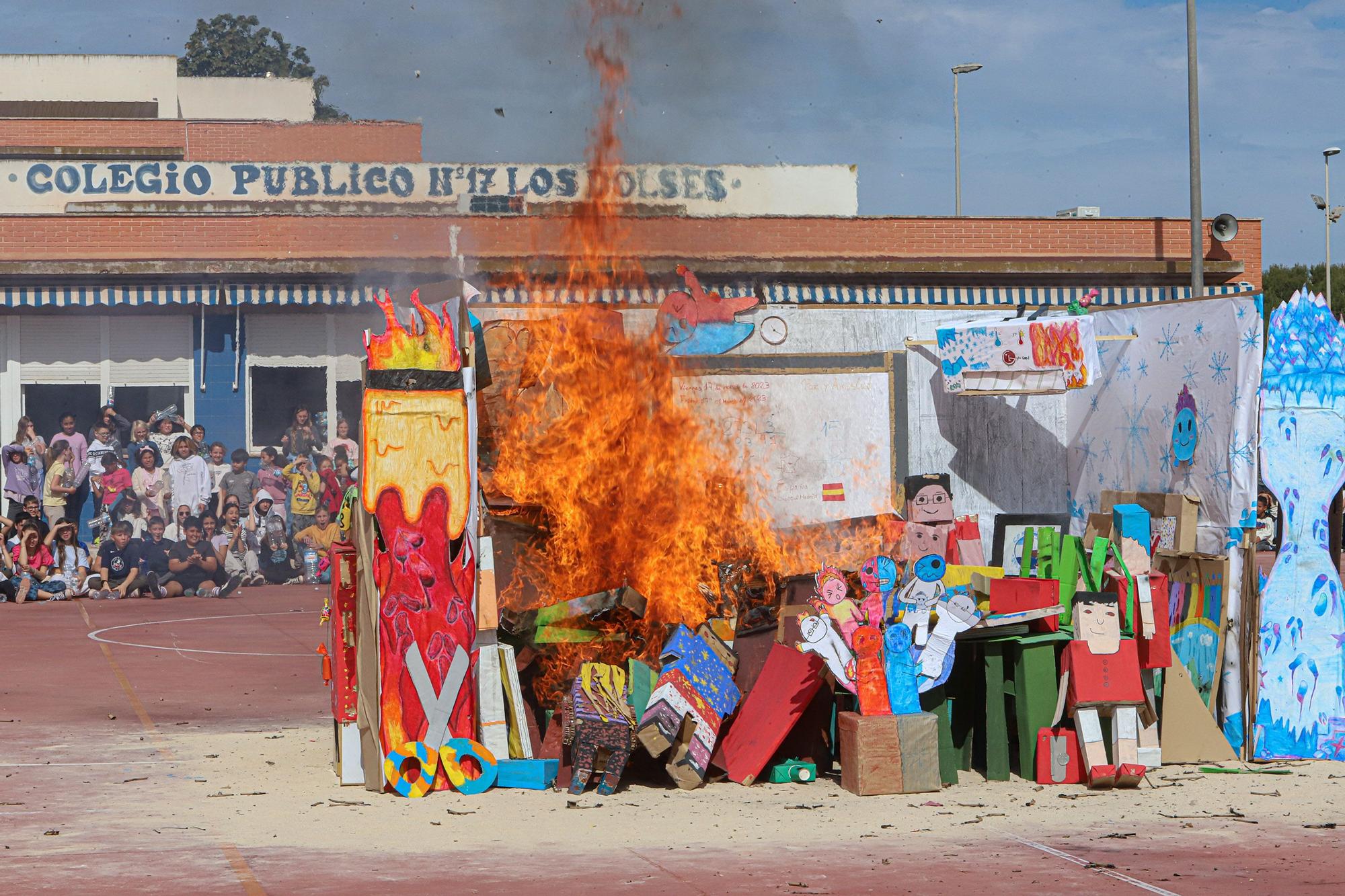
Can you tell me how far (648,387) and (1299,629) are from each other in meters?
4.86

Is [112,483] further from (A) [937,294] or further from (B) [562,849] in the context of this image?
(B) [562,849]

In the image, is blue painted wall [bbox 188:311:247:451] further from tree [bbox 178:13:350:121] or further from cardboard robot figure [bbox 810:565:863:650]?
tree [bbox 178:13:350:121]

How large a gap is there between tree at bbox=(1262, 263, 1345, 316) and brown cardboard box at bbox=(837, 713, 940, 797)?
56832 millimetres

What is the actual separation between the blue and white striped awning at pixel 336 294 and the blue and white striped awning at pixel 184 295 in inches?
0.4

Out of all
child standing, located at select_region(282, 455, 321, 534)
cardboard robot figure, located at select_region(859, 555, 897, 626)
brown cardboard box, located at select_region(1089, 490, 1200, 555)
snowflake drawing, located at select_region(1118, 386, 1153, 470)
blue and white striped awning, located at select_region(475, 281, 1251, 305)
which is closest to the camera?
cardboard robot figure, located at select_region(859, 555, 897, 626)

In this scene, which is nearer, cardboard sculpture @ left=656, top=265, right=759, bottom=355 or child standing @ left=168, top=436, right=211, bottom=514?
cardboard sculpture @ left=656, top=265, right=759, bottom=355

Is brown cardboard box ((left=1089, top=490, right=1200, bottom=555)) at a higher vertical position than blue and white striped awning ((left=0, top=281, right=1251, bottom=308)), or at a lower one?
lower

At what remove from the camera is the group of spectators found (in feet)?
71.1

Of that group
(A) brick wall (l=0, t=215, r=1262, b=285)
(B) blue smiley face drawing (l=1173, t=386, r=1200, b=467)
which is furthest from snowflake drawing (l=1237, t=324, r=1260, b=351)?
(A) brick wall (l=0, t=215, r=1262, b=285)

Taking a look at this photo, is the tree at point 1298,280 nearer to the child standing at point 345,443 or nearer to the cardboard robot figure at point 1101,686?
the child standing at point 345,443

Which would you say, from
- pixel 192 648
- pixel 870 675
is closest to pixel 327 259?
pixel 192 648

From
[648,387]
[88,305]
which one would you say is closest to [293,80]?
[88,305]

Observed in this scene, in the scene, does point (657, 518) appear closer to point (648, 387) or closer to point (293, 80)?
point (648, 387)

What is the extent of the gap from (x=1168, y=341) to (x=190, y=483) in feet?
52.8
